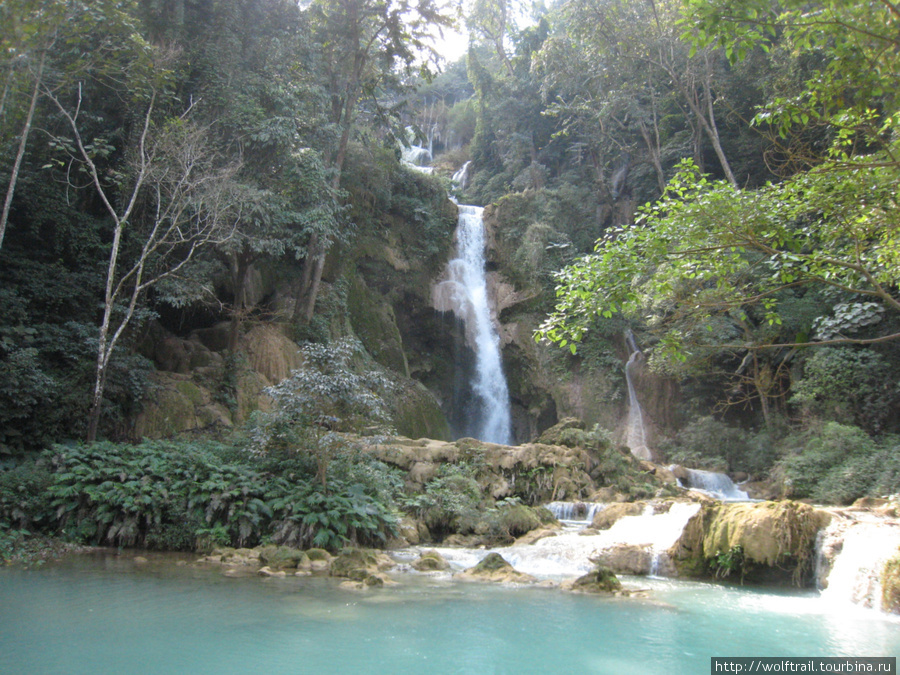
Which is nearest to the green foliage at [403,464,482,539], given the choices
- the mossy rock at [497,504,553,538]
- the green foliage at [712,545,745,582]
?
the mossy rock at [497,504,553,538]

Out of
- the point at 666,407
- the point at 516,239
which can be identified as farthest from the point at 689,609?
the point at 516,239

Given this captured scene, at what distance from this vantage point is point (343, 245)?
1917cm

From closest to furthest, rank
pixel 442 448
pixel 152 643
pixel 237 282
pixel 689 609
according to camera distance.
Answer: pixel 152 643 → pixel 689 609 → pixel 442 448 → pixel 237 282

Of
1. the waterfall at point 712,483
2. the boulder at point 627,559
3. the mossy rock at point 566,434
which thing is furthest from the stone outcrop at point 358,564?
the waterfall at point 712,483

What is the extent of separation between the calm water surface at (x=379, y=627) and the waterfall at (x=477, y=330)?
48.0 ft

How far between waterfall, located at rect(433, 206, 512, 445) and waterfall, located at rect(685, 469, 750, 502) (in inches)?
280

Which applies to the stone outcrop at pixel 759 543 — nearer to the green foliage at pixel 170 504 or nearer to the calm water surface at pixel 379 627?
the calm water surface at pixel 379 627

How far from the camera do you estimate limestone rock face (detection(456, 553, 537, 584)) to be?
25.7 feet

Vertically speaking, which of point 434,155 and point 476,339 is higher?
point 434,155

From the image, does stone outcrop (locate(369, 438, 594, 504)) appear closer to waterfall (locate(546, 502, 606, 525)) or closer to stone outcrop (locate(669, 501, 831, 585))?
waterfall (locate(546, 502, 606, 525))

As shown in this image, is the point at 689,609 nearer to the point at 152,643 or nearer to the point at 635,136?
the point at 152,643

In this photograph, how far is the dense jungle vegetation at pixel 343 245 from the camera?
519 cm

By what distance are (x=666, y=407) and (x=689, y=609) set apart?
1544cm

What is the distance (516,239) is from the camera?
24781 millimetres
